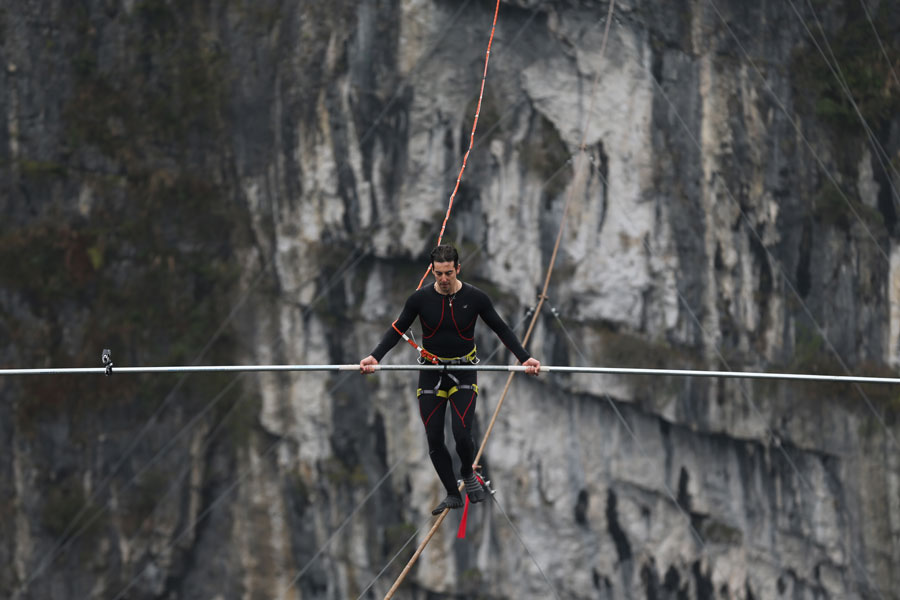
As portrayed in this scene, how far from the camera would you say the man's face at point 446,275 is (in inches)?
216

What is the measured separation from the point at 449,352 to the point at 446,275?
656 mm

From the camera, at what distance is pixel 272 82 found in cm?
1497

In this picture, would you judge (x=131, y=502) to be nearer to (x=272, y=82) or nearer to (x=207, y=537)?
(x=207, y=537)

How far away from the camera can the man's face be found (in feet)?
18.0

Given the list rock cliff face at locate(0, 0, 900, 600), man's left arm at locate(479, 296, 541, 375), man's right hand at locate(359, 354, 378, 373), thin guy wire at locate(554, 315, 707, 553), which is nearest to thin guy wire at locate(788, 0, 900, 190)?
rock cliff face at locate(0, 0, 900, 600)

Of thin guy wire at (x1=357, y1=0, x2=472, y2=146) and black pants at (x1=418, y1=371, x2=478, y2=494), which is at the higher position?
thin guy wire at (x1=357, y1=0, x2=472, y2=146)

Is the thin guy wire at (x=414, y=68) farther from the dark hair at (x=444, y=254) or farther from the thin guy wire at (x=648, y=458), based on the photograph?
the dark hair at (x=444, y=254)

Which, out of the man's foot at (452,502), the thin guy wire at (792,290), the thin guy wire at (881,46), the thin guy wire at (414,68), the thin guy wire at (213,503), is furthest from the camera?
the thin guy wire at (213,503)

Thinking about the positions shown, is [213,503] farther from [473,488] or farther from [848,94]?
[848,94]

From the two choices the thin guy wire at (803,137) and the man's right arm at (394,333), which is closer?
the man's right arm at (394,333)

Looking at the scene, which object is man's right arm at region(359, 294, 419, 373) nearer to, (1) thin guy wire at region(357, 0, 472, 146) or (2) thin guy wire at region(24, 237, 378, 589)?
(1) thin guy wire at region(357, 0, 472, 146)

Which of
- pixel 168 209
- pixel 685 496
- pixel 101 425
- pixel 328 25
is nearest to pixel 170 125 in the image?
pixel 168 209

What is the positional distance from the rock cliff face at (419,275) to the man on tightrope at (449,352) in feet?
28.3

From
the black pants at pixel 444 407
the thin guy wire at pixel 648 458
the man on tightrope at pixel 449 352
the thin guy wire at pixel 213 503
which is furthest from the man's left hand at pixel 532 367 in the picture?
the thin guy wire at pixel 213 503
